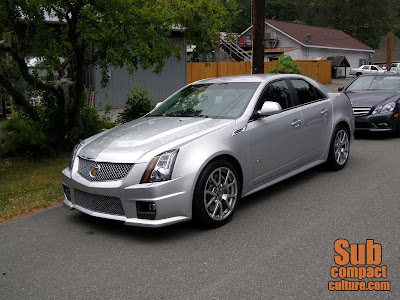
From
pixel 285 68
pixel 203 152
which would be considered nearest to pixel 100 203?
pixel 203 152

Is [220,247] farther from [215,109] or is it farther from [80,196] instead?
[215,109]

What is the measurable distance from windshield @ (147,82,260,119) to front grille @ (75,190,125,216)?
1.68 metres

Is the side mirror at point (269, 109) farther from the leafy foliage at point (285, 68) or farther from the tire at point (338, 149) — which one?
the leafy foliage at point (285, 68)

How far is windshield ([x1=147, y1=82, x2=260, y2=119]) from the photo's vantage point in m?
5.40

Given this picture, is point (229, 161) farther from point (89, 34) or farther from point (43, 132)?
point (43, 132)

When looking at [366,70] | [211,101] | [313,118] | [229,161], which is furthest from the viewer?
[366,70]

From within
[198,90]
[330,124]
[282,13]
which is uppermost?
[282,13]

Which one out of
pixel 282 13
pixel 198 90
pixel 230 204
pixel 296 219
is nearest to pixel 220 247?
pixel 230 204

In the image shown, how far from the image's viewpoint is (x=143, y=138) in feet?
15.5

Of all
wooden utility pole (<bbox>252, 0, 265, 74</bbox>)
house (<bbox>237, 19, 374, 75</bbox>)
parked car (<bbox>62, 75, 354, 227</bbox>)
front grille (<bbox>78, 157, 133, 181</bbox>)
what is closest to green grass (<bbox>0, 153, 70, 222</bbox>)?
parked car (<bbox>62, 75, 354, 227</bbox>)

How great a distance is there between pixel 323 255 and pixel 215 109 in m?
2.35

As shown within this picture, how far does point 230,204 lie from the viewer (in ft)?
15.7

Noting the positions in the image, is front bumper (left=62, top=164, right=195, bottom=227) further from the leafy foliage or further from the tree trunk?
the leafy foliage

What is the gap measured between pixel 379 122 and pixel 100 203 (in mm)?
7448
